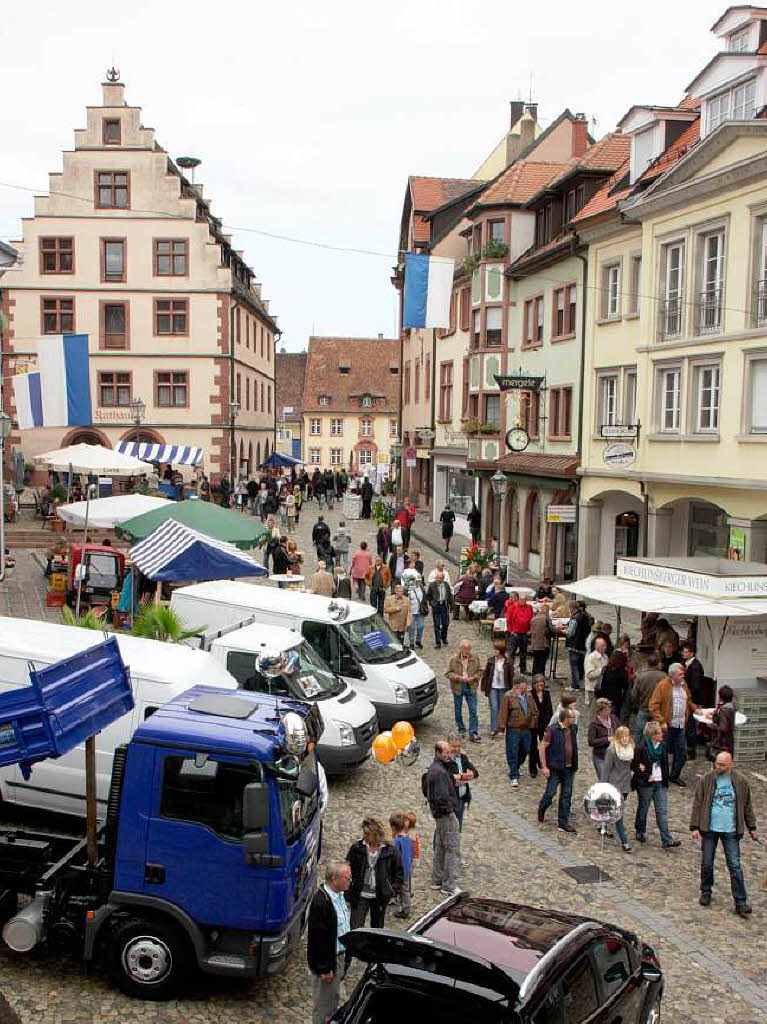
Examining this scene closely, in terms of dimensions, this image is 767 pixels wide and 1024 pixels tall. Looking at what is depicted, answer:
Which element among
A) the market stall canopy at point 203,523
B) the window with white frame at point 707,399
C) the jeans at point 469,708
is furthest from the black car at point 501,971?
the window with white frame at point 707,399

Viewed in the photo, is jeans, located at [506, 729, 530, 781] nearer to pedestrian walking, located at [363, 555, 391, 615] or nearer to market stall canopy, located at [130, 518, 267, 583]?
market stall canopy, located at [130, 518, 267, 583]

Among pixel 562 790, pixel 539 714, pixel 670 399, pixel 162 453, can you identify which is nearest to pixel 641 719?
pixel 539 714

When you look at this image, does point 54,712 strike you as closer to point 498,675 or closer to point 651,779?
point 651,779

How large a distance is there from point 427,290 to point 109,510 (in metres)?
9.43

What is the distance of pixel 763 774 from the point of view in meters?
14.1

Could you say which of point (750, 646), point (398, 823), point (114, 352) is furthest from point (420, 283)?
point (114, 352)

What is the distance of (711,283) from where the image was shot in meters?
22.7

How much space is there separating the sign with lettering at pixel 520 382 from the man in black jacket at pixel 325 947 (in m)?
24.2

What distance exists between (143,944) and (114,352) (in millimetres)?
42130

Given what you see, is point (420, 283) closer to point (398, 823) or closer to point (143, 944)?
point (398, 823)

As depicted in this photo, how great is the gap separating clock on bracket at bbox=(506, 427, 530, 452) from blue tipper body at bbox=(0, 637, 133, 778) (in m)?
25.9

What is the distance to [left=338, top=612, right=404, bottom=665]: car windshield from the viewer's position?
15.1 m

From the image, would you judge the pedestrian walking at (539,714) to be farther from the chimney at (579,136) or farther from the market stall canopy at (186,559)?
the chimney at (579,136)

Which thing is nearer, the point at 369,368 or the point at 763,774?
the point at 763,774
